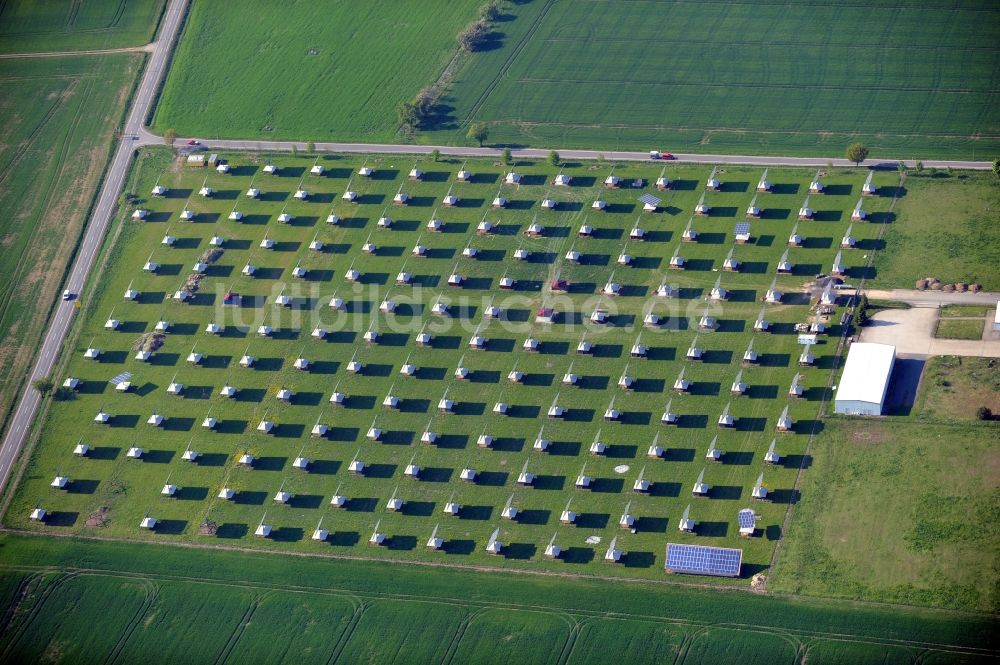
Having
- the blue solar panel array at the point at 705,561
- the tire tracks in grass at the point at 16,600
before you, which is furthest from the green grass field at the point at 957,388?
the tire tracks in grass at the point at 16,600

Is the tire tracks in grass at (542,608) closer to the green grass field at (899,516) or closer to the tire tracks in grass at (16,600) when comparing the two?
the tire tracks in grass at (16,600)

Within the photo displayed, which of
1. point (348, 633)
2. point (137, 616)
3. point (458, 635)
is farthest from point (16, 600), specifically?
point (458, 635)

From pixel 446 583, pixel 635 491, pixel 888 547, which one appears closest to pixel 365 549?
pixel 446 583

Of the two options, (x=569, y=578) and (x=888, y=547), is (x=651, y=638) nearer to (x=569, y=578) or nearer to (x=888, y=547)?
(x=569, y=578)

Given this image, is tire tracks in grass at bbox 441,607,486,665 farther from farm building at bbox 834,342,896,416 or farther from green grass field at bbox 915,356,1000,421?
green grass field at bbox 915,356,1000,421

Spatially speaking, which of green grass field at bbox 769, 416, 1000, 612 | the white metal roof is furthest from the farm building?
green grass field at bbox 769, 416, 1000, 612
